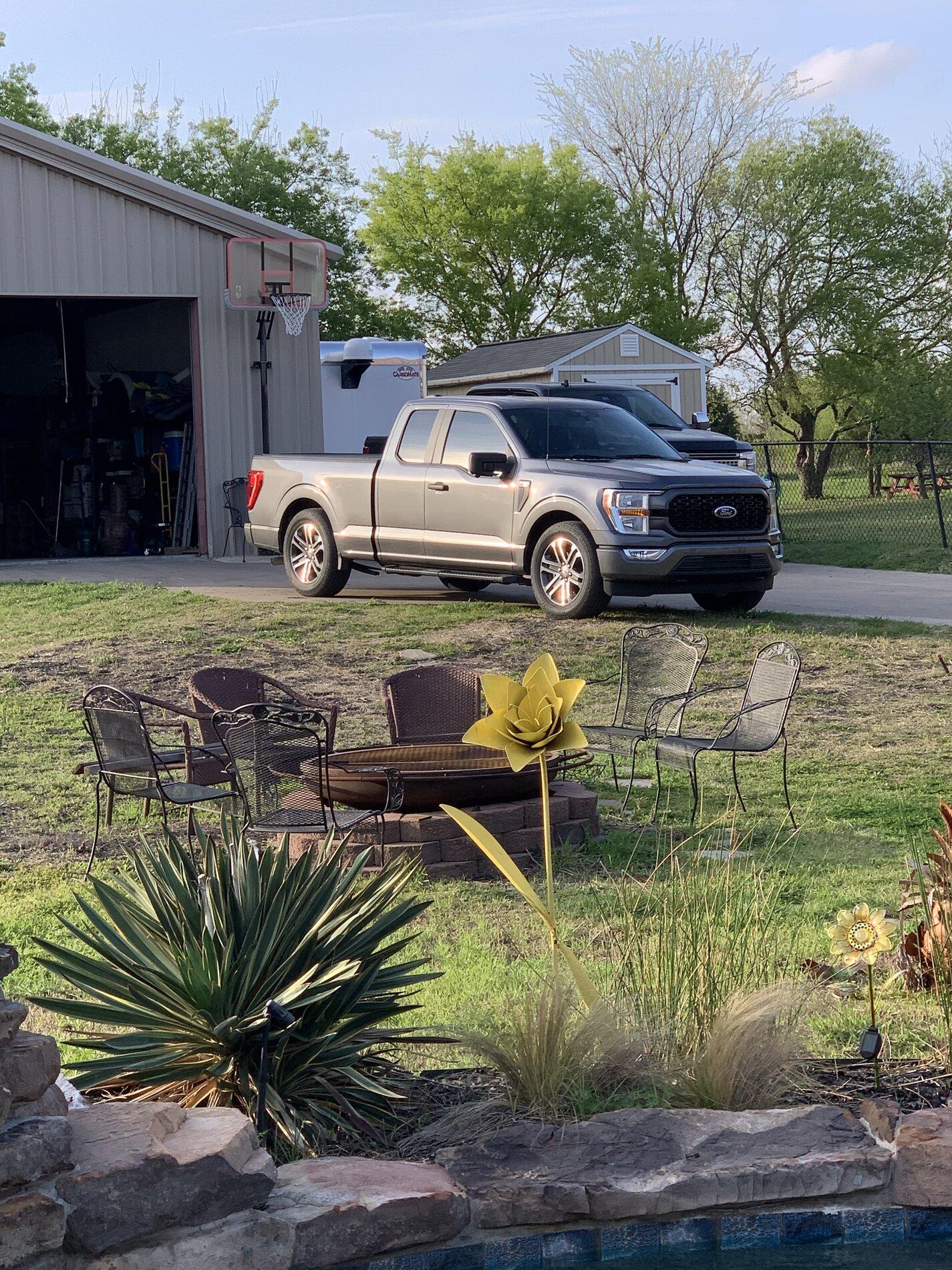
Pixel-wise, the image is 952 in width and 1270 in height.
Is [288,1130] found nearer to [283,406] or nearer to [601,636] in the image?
[601,636]

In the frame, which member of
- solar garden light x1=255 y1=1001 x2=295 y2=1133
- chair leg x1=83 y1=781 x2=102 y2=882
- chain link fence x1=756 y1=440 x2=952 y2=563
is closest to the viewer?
solar garden light x1=255 y1=1001 x2=295 y2=1133

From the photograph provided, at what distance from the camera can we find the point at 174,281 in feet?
64.5

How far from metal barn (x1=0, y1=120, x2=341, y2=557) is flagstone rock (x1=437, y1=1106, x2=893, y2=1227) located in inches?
659

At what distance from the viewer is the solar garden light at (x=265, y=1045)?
360 cm

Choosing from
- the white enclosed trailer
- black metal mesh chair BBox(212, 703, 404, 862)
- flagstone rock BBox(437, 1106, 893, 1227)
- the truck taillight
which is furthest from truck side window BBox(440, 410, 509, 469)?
flagstone rock BBox(437, 1106, 893, 1227)

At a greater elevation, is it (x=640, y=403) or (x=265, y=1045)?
(x=640, y=403)

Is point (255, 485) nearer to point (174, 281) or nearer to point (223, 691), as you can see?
point (174, 281)

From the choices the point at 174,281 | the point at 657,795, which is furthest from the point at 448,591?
the point at 657,795

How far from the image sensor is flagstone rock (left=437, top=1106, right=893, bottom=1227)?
3.62 meters

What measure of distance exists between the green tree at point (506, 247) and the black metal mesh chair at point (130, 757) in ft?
142

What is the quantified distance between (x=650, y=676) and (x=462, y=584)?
7.37m

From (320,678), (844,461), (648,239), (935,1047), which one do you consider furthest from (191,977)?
(648,239)

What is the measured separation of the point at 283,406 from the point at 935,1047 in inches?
679

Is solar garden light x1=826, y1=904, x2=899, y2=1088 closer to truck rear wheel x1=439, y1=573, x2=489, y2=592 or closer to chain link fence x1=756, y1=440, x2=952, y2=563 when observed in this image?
truck rear wheel x1=439, y1=573, x2=489, y2=592
